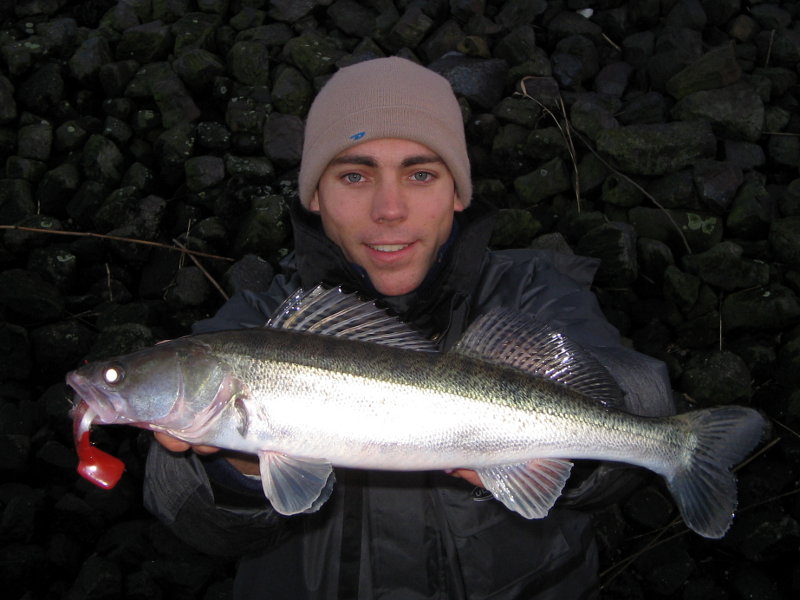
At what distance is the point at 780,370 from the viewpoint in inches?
172

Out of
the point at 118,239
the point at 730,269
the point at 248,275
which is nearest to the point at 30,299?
the point at 118,239

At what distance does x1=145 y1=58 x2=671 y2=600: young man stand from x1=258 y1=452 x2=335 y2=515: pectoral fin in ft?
1.19

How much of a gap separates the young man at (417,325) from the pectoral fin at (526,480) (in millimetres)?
108

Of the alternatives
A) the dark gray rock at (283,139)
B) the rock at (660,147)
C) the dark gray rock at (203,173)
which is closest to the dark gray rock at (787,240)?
the rock at (660,147)

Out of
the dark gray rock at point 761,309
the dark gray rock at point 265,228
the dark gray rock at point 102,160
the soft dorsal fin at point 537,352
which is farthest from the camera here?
the dark gray rock at point 102,160

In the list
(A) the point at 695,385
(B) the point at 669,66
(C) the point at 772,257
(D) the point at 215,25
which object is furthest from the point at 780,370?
(D) the point at 215,25

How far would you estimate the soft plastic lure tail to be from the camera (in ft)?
7.36

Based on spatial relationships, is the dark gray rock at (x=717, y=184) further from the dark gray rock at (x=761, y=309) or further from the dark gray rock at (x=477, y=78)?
the dark gray rock at (x=477, y=78)

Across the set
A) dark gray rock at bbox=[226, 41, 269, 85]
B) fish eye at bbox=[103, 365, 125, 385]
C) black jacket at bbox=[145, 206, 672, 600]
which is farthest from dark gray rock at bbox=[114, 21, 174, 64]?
fish eye at bbox=[103, 365, 125, 385]

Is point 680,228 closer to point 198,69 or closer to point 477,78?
point 477,78

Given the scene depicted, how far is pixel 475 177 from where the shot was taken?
555cm

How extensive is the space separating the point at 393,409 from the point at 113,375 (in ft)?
3.07

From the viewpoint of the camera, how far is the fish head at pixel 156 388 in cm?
222

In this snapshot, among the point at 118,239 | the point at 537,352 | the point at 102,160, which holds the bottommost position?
the point at 118,239
